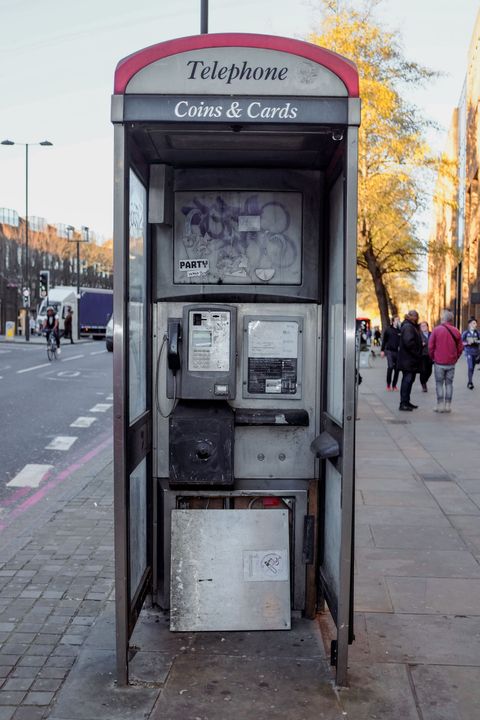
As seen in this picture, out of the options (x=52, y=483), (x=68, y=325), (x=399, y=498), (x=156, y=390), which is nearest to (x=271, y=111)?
(x=156, y=390)

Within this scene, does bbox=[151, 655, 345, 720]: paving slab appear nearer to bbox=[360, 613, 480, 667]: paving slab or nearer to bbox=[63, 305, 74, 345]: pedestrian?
bbox=[360, 613, 480, 667]: paving slab

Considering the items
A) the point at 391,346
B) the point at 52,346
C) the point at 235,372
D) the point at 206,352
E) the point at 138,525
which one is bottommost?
the point at 138,525

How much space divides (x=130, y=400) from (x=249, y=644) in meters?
1.42

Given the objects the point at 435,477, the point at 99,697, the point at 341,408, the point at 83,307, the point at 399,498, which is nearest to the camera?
the point at 99,697

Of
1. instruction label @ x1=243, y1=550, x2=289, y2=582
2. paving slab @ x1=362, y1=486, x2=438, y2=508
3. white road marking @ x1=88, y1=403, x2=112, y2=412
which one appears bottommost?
paving slab @ x1=362, y1=486, x2=438, y2=508

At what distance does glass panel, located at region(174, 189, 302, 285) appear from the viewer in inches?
190

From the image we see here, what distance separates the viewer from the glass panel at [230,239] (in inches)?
190

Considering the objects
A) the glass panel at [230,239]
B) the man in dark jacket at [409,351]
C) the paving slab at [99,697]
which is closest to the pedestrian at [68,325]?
the man in dark jacket at [409,351]

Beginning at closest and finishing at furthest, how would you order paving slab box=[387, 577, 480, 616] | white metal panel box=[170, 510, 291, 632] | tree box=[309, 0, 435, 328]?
white metal panel box=[170, 510, 291, 632] < paving slab box=[387, 577, 480, 616] < tree box=[309, 0, 435, 328]

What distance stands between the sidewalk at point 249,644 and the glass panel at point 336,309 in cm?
125

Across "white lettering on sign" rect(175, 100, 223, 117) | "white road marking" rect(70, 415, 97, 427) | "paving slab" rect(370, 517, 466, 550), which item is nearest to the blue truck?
"white road marking" rect(70, 415, 97, 427)

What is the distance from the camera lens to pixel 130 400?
14.2 feet

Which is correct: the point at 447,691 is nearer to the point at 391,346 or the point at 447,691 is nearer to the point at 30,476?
the point at 30,476

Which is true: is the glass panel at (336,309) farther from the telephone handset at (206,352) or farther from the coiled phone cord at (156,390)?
the coiled phone cord at (156,390)
